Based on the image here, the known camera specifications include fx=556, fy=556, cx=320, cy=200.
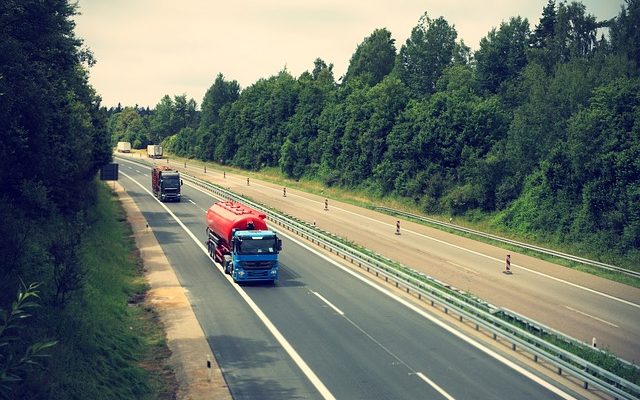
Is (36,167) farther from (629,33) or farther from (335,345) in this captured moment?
(629,33)

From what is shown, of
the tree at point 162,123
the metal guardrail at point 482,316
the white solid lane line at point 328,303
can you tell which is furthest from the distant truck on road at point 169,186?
the tree at point 162,123

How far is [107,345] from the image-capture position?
1941 centimetres

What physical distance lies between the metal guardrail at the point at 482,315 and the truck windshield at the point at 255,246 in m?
6.75

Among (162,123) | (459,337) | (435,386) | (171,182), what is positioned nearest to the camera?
(435,386)

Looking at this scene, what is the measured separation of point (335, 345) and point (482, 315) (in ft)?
20.9

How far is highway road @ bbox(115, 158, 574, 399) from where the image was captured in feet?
56.5

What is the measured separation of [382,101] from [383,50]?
42.1m

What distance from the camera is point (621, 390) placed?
52.4ft

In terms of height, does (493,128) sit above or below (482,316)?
above

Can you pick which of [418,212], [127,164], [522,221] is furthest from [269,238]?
[127,164]

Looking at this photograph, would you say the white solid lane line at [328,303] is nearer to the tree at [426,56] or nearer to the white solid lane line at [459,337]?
the white solid lane line at [459,337]

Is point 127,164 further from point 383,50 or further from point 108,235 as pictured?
point 108,235

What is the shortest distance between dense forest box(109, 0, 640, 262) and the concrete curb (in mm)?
29925

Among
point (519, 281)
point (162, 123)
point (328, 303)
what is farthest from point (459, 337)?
point (162, 123)
